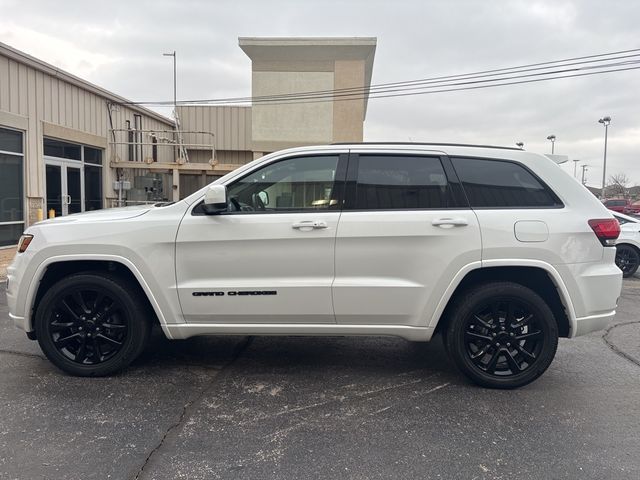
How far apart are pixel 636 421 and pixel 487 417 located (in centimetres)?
105

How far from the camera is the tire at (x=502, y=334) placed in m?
3.84

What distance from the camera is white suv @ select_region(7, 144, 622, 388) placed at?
3.80 meters

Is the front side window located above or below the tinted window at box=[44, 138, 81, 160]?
below

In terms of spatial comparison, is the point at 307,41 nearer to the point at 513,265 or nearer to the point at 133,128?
the point at 133,128

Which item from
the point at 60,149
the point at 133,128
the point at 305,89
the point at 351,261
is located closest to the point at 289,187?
the point at 351,261

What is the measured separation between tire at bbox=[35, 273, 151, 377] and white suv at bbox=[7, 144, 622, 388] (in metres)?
0.01

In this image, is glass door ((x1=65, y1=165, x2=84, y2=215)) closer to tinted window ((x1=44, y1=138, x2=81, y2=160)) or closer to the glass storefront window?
tinted window ((x1=44, y1=138, x2=81, y2=160))

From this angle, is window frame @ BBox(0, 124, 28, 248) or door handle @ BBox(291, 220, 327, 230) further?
window frame @ BBox(0, 124, 28, 248)

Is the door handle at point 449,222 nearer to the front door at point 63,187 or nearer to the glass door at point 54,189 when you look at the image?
the front door at point 63,187

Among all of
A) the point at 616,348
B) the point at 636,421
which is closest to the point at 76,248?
the point at 636,421

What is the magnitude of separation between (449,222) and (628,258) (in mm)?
8333

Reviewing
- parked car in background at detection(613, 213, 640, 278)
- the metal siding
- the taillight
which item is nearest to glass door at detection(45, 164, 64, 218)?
the metal siding

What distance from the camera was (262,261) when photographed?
3.84m

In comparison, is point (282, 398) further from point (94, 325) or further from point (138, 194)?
point (138, 194)
